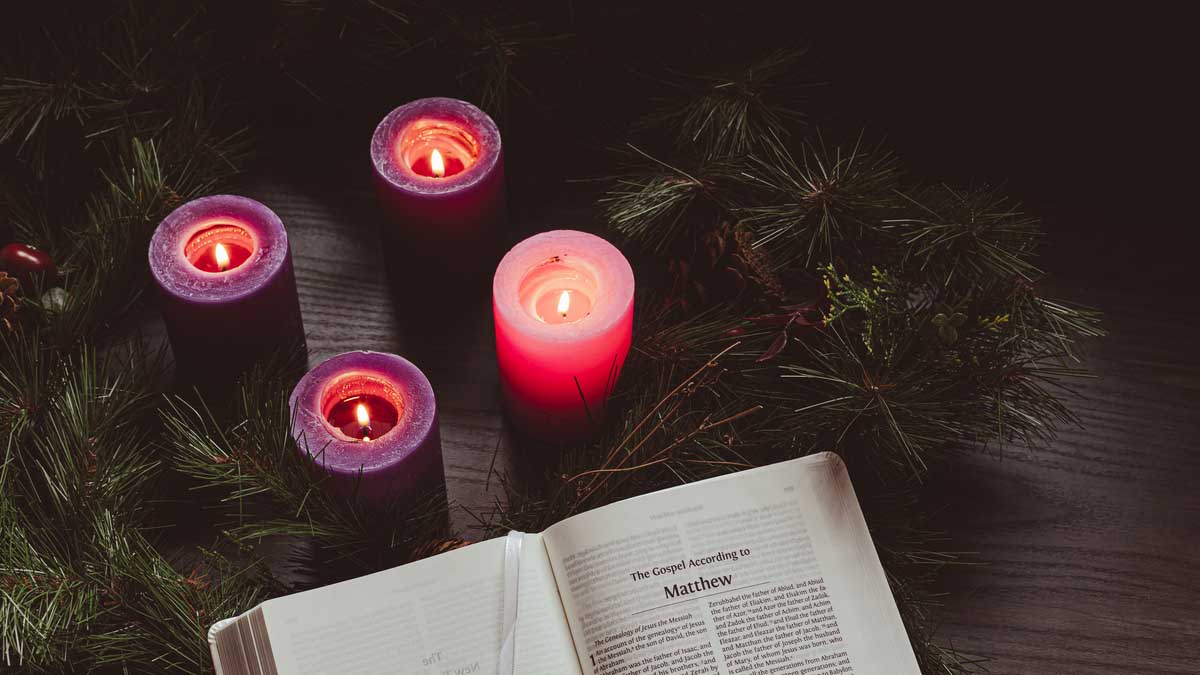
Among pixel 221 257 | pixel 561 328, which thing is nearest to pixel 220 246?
pixel 221 257

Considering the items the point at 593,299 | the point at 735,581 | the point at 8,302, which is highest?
the point at 8,302

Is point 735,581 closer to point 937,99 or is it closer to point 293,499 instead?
point 293,499

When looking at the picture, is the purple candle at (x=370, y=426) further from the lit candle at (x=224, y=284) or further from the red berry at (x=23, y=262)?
the red berry at (x=23, y=262)

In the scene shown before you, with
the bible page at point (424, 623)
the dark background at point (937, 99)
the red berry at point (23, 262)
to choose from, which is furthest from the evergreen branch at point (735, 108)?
the red berry at point (23, 262)

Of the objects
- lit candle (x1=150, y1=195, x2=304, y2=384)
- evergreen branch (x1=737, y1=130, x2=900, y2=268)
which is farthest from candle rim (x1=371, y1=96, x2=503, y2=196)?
evergreen branch (x1=737, y1=130, x2=900, y2=268)

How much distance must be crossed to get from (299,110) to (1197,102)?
2.68 feet

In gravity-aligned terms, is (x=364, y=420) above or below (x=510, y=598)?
above

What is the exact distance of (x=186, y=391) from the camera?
3.22 feet

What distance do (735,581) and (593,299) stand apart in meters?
0.25

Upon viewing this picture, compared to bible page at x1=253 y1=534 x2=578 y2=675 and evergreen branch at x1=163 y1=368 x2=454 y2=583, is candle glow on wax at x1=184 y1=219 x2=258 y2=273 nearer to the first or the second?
evergreen branch at x1=163 y1=368 x2=454 y2=583

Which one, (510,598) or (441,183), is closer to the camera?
(510,598)

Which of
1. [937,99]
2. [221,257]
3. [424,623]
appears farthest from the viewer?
[937,99]

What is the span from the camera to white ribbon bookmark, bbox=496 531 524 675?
80cm

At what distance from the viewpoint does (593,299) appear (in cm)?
94
